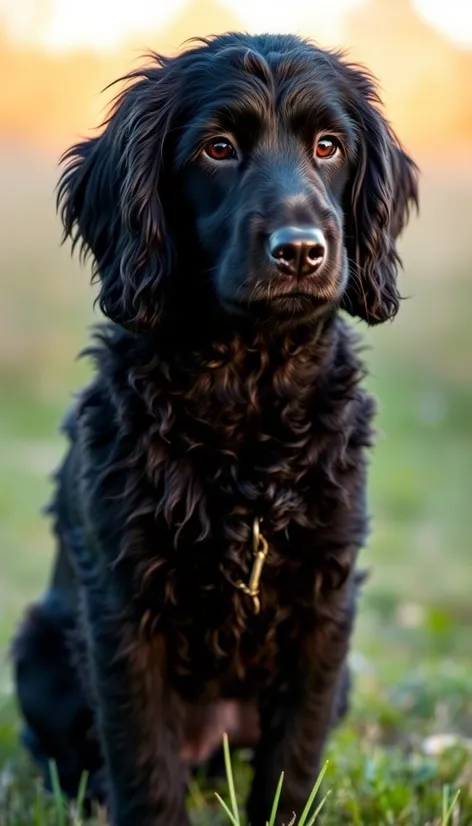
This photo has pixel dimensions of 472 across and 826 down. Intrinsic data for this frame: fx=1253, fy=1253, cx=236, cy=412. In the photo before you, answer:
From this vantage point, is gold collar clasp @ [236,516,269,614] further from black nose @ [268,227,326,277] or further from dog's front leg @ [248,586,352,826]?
black nose @ [268,227,326,277]

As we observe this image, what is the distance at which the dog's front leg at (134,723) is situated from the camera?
3002 millimetres

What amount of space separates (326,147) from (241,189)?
303mm

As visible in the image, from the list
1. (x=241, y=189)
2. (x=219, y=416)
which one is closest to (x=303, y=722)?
(x=219, y=416)

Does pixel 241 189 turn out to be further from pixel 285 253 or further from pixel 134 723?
pixel 134 723

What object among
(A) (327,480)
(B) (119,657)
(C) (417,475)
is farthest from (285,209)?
(C) (417,475)

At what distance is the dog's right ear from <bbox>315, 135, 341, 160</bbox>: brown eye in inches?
14.5

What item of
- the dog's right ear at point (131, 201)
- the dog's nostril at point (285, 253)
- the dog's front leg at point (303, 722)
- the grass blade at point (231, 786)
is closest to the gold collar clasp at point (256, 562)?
the dog's front leg at point (303, 722)

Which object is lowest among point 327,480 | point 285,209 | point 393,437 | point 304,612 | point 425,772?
point 393,437

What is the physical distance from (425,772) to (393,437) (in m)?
6.80

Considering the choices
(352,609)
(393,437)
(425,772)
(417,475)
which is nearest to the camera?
(352,609)

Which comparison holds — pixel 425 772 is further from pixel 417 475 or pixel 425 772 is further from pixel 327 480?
pixel 417 475

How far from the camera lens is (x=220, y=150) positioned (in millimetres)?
2936

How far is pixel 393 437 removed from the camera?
10.1 m

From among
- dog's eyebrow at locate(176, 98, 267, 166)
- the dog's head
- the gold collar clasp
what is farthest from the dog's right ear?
the gold collar clasp
